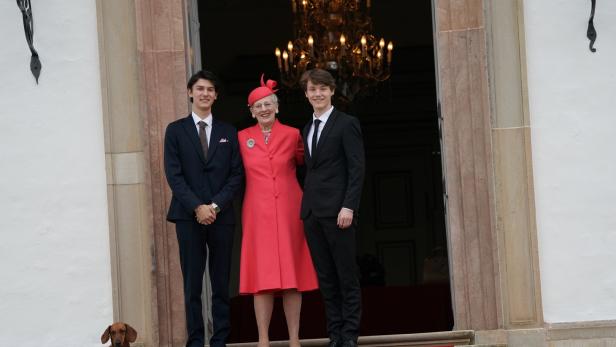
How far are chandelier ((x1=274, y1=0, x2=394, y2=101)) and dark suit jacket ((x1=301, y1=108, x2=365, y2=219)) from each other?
13.3 feet

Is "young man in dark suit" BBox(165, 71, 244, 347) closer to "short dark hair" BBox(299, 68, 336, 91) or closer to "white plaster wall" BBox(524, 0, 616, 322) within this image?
"short dark hair" BBox(299, 68, 336, 91)

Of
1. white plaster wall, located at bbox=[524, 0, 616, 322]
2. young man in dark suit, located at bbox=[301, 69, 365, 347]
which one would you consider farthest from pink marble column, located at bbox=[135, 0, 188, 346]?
white plaster wall, located at bbox=[524, 0, 616, 322]

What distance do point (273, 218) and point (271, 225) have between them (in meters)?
0.05

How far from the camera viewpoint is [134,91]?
8.85 meters

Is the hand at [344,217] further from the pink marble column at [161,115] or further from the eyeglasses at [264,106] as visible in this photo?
the pink marble column at [161,115]

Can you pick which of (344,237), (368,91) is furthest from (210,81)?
(368,91)

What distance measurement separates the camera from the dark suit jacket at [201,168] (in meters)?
8.23

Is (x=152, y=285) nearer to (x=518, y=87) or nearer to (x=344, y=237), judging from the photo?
(x=344, y=237)

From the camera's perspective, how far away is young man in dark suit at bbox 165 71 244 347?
8203mm

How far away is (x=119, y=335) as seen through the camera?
8.12 m

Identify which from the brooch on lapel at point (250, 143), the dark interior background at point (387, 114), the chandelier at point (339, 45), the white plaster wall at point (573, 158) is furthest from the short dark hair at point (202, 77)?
the dark interior background at point (387, 114)

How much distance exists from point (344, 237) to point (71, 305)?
6.82 ft

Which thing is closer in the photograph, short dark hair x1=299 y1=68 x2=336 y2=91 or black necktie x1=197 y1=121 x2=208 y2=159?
short dark hair x1=299 y1=68 x2=336 y2=91

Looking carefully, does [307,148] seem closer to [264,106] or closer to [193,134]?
[264,106]
